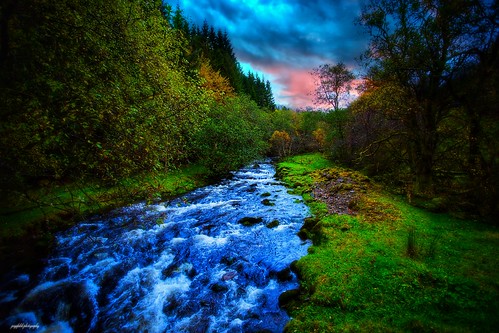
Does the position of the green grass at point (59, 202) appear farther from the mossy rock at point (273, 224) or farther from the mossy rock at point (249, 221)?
the mossy rock at point (273, 224)

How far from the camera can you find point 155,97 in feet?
28.6

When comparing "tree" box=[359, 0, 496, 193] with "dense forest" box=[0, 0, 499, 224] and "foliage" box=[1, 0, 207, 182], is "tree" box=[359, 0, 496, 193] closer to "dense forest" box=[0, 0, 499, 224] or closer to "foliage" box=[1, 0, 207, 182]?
"dense forest" box=[0, 0, 499, 224]

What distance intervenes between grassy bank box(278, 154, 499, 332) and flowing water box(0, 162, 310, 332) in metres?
1.01

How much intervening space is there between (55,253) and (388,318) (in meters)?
13.0

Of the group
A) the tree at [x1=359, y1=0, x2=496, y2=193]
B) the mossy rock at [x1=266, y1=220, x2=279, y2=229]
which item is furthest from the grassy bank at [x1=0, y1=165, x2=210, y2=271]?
the tree at [x1=359, y1=0, x2=496, y2=193]

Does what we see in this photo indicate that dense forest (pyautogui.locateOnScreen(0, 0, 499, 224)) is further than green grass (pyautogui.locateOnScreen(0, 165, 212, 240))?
No

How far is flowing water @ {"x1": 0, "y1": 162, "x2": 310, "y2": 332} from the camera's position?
21.6ft

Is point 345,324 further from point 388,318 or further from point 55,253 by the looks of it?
point 55,253

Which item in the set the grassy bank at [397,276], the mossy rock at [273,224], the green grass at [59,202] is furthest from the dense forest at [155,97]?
the mossy rock at [273,224]

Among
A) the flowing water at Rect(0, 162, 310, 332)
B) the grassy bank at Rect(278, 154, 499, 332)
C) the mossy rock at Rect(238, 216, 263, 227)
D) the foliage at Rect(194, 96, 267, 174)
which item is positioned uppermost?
the foliage at Rect(194, 96, 267, 174)

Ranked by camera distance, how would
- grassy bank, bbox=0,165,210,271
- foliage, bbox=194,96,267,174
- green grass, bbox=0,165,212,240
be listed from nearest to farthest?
green grass, bbox=0,165,212,240 < grassy bank, bbox=0,165,210,271 < foliage, bbox=194,96,267,174

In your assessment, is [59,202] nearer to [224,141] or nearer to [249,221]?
[249,221]

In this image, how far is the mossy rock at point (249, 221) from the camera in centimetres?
1279

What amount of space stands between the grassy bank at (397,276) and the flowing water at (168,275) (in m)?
1.01
